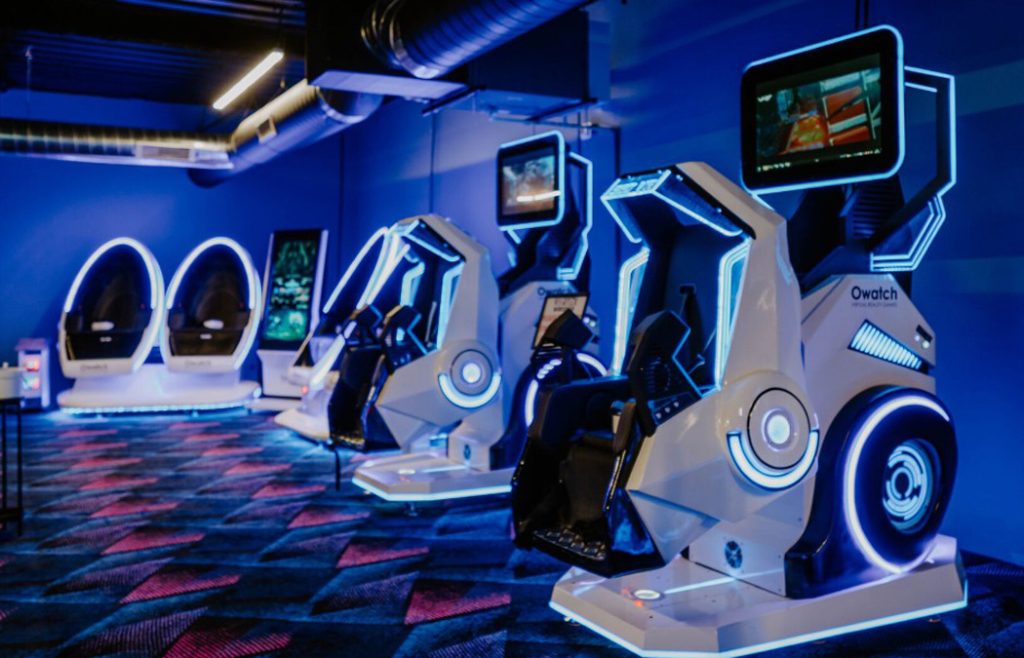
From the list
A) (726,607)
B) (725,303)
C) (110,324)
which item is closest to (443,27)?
(725,303)

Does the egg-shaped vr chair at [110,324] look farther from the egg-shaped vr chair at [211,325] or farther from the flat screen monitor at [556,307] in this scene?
Answer: the flat screen monitor at [556,307]

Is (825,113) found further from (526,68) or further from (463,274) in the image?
(526,68)

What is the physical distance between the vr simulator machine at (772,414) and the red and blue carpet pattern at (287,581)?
7.9 inches

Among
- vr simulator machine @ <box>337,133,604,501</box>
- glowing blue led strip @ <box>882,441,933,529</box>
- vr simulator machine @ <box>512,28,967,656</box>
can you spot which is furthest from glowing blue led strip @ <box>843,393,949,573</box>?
vr simulator machine @ <box>337,133,604,501</box>

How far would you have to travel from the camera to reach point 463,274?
16.4ft

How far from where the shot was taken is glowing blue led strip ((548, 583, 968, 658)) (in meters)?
2.70

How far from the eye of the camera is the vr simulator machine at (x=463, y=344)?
4.83 m

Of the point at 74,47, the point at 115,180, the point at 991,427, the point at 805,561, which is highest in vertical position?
the point at 74,47

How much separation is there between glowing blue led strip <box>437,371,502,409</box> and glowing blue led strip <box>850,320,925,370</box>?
2.22 m

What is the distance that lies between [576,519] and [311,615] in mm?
991

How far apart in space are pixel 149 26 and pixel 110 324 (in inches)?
108

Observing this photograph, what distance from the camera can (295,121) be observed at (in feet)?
25.3

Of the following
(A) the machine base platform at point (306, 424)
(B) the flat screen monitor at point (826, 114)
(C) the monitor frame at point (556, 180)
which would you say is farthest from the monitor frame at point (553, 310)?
(A) the machine base platform at point (306, 424)

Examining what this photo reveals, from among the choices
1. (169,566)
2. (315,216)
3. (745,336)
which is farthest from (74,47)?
(745,336)
